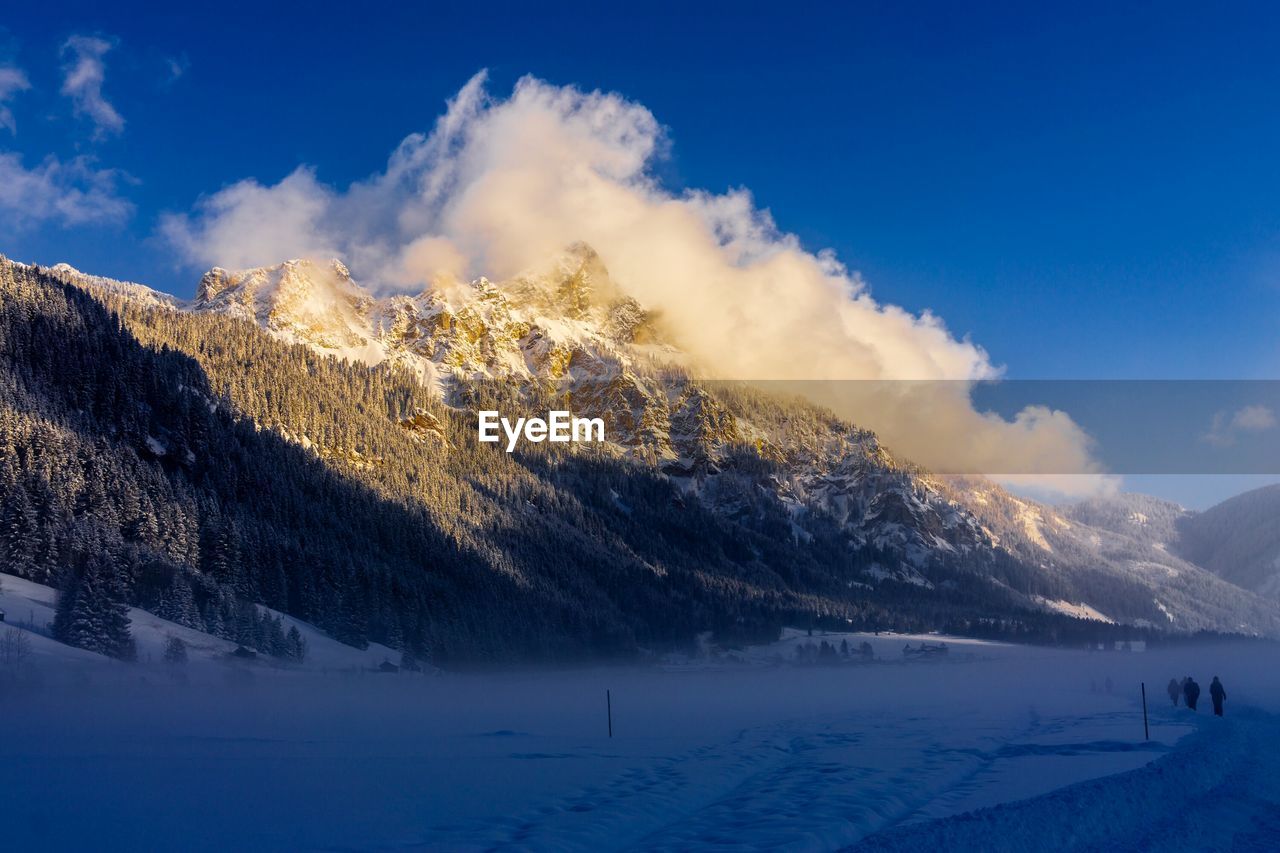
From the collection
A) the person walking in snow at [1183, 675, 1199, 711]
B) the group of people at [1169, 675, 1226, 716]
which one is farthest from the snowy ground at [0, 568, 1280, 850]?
the person walking in snow at [1183, 675, 1199, 711]

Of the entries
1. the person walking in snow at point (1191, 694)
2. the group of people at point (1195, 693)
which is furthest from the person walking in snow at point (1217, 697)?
the person walking in snow at point (1191, 694)

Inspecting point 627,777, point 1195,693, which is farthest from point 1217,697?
point 627,777

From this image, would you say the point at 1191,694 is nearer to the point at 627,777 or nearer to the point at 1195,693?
the point at 1195,693

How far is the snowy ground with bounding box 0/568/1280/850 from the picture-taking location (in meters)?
21.0

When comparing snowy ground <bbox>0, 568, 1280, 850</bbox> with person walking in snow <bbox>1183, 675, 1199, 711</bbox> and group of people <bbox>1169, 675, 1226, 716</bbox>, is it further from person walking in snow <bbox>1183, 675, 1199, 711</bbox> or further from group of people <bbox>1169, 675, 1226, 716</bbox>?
person walking in snow <bbox>1183, 675, 1199, 711</bbox>

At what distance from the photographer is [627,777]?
31094 mm

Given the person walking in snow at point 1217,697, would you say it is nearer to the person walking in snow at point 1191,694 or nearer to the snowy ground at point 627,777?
the snowy ground at point 627,777

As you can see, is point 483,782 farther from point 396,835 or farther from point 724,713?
point 724,713

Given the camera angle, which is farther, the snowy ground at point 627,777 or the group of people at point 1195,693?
the group of people at point 1195,693

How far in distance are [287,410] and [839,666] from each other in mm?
124391

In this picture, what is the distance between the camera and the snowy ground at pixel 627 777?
21047mm

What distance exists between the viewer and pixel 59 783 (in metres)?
25.2

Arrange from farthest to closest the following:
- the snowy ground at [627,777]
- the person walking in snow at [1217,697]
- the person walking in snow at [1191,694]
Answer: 1. the person walking in snow at [1191,694]
2. the person walking in snow at [1217,697]
3. the snowy ground at [627,777]

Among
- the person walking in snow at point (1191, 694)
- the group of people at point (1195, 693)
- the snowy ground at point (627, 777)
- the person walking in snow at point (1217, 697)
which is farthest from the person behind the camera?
the person walking in snow at point (1191, 694)
